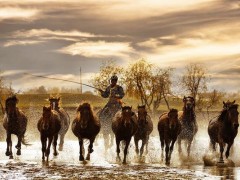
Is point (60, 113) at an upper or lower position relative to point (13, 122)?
upper

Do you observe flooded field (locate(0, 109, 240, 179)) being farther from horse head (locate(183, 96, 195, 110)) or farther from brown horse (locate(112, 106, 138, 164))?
horse head (locate(183, 96, 195, 110))

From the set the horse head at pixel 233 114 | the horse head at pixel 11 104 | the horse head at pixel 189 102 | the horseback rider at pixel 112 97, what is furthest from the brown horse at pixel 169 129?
Answer: the horse head at pixel 11 104

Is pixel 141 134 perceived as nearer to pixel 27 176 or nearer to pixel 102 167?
pixel 102 167

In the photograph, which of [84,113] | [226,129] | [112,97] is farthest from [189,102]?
[84,113]

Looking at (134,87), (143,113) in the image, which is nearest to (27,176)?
(143,113)

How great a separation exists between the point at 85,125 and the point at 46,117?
1.65 m

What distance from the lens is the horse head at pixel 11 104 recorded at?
786 inches

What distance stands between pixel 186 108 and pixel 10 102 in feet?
24.2

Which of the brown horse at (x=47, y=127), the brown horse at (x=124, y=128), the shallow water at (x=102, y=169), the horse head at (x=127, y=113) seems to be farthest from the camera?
the brown horse at (x=124, y=128)

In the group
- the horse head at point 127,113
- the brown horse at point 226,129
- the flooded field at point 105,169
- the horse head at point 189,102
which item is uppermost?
the horse head at point 189,102

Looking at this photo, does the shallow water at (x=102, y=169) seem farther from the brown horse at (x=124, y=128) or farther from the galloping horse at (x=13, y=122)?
the brown horse at (x=124, y=128)

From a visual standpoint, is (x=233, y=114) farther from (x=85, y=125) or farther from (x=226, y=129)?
(x=85, y=125)

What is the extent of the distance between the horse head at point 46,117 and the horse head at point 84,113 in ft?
Answer: 3.85

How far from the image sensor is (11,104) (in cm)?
2028
